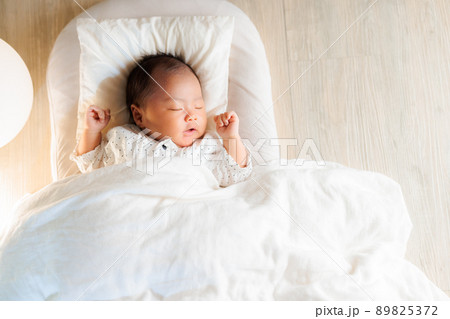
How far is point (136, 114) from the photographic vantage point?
3.33ft

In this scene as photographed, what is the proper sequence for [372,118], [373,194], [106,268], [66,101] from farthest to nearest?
[372,118] < [66,101] < [373,194] < [106,268]

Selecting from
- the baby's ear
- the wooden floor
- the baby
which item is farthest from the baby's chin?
the wooden floor

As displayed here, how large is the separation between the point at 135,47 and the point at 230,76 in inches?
10.2

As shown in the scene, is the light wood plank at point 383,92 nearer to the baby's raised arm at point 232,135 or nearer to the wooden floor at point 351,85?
the wooden floor at point 351,85

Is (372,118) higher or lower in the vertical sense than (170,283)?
higher

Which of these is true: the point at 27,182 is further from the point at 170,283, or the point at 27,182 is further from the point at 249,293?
the point at 249,293

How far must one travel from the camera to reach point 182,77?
0.96m

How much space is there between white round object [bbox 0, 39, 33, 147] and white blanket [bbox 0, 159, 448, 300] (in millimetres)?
172

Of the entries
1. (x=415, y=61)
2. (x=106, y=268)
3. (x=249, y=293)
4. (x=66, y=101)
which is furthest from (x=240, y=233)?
(x=415, y=61)

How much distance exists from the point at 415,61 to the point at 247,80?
0.55m

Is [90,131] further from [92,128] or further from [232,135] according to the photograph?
[232,135]

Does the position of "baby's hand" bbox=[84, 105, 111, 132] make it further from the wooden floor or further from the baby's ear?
the wooden floor

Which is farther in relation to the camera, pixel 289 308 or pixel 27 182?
pixel 27 182

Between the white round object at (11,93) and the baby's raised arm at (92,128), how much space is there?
0.14m
